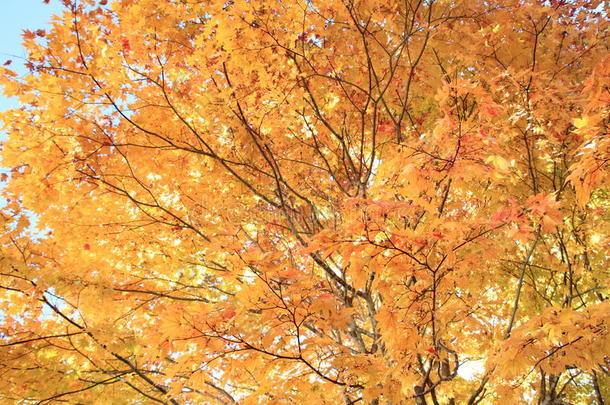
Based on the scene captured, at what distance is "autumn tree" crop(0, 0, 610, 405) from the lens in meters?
1.88

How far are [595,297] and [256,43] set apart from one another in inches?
197

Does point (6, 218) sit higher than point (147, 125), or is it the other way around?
point (147, 125)

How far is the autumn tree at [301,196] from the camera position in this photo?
1.88 m

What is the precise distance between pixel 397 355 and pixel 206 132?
251 centimetres

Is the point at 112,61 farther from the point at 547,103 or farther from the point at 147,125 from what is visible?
the point at 547,103

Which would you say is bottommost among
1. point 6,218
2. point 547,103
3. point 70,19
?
point 547,103

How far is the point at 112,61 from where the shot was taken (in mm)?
2941

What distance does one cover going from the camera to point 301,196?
10.3ft

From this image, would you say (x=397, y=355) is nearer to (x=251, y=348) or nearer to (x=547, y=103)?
(x=251, y=348)

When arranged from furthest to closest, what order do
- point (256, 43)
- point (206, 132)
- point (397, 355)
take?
point (206, 132) → point (256, 43) → point (397, 355)

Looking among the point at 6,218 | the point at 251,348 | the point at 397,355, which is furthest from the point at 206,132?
the point at 397,355

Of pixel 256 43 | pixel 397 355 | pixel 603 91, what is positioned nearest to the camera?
pixel 603 91

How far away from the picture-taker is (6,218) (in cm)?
294

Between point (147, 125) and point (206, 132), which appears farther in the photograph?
point (206, 132)
